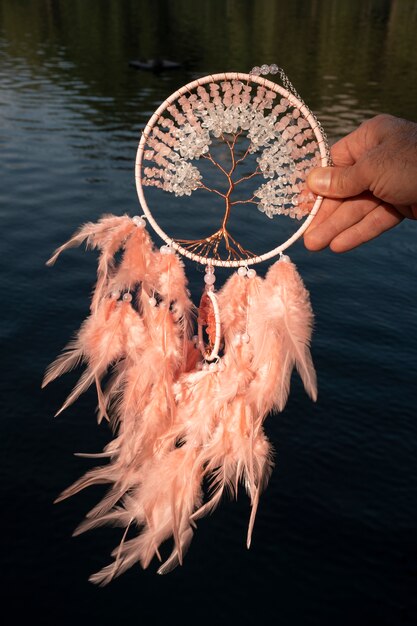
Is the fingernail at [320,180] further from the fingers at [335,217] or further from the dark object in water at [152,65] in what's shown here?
the dark object in water at [152,65]

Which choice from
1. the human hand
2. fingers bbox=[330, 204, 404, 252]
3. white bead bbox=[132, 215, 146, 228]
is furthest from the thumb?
white bead bbox=[132, 215, 146, 228]

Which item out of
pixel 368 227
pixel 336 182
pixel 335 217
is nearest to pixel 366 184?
pixel 336 182

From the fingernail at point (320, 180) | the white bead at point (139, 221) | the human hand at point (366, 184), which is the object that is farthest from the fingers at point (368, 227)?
the white bead at point (139, 221)

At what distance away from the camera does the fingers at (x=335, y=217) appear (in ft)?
14.9

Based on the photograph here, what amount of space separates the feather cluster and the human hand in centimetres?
47

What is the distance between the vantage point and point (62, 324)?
11805 mm

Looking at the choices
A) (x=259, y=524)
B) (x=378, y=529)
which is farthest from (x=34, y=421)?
(x=378, y=529)

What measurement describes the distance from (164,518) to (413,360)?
7.15 m

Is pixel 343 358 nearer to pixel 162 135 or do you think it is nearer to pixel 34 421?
pixel 34 421

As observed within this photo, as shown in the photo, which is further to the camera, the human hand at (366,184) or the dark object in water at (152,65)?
the dark object in water at (152,65)

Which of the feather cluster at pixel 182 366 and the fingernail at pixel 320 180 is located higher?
the fingernail at pixel 320 180

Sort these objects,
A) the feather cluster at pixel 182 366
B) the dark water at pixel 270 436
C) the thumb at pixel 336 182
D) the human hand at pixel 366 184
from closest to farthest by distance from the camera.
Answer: the human hand at pixel 366 184, the thumb at pixel 336 182, the feather cluster at pixel 182 366, the dark water at pixel 270 436

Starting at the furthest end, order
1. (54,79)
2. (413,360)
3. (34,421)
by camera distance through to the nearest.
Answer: (54,79) < (413,360) < (34,421)

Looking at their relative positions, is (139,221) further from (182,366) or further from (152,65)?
(152,65)
